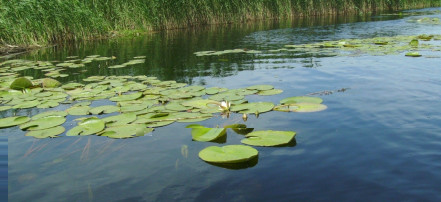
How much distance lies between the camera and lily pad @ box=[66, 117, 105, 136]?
308 centimetres

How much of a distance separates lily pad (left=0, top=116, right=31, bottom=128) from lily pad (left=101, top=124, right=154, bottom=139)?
3.37 feet

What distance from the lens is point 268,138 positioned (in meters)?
2.72

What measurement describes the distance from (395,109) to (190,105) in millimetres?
2055

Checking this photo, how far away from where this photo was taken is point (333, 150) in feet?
8.50

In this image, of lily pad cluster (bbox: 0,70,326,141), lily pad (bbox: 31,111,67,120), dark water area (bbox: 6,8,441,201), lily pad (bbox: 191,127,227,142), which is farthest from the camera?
lily pad (bbox: 31,111,67,120)

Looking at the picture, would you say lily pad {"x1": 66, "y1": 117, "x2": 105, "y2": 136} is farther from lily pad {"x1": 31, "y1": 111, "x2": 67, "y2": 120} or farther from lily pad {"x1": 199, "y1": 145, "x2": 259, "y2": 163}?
lily pad {"x1": 199, "y1": 145, "x2": 259, "y2": 163}

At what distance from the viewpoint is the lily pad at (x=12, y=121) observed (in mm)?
3402

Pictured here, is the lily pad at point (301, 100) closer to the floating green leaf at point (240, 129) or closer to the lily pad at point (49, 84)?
the floating green leaf at point (240, 129)

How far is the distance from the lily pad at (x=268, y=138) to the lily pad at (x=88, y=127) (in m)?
1.33

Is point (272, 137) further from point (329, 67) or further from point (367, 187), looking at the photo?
point (329, 67)

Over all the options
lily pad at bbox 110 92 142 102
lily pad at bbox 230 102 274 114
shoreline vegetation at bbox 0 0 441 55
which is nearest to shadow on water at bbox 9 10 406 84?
shoreline vegetation at bbox 0 0 441 55

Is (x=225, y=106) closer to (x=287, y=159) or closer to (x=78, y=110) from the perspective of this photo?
(x=287, y=159)

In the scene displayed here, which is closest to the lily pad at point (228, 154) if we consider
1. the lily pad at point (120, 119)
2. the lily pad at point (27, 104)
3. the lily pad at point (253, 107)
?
the lily pad at point (253, 107)

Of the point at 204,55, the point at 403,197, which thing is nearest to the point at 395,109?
the point at 403,197
